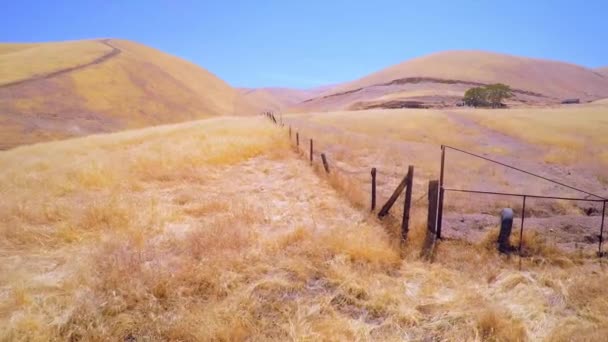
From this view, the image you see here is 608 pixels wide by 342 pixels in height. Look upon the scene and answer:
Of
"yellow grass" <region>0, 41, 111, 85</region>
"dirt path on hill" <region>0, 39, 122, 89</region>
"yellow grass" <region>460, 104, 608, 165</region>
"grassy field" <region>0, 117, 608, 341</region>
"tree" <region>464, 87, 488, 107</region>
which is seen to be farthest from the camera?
"tree" <region>464, 87, 488, 107</region>

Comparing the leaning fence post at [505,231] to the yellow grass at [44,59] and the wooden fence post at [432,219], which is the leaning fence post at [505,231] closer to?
the wooden fence post at [432,219]

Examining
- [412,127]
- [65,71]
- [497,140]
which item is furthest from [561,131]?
[65,71]

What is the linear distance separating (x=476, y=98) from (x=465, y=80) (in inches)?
1320

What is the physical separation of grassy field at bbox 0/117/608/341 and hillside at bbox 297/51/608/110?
63.3 m

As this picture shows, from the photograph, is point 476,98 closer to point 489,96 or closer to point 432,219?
point 489,96

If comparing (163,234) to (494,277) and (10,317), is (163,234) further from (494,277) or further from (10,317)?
(494,277)

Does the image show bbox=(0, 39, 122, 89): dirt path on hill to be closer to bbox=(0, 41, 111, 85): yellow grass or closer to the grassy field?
bbox=(0, 41, 111, 85): yellow grass

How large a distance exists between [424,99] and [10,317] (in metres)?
69.4

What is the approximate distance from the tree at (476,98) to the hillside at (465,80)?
6450mm

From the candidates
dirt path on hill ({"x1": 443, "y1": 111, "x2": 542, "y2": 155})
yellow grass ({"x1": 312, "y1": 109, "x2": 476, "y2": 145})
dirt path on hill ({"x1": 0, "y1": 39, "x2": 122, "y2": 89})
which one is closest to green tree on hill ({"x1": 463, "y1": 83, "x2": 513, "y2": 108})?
yellow grass ({"x1": 312, "y1": 109, "x2": 476, "y2": 145})

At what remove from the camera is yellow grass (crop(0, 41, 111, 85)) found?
53.0 meters

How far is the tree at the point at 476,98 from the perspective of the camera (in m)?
58.4

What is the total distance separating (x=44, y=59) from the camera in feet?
209

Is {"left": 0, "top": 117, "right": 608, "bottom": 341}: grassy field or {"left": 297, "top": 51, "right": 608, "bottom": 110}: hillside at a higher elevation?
{"left": 297, "top": 51, "right": 608, "bottom": 110}: hillside
